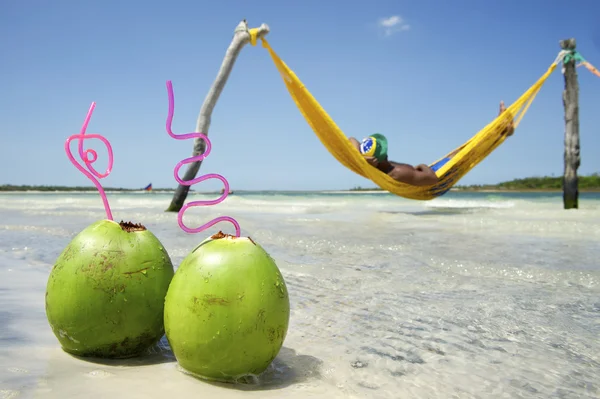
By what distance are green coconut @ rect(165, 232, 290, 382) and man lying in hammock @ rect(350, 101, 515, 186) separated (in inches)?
351

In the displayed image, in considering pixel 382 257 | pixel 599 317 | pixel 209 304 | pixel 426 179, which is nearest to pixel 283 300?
pixel 209 304

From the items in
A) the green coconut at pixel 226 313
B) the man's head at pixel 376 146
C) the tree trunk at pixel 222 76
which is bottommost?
the green coconut at pixel 226 313

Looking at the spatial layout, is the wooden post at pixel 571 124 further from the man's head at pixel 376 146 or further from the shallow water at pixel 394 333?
the shallow water at pixel 394 333

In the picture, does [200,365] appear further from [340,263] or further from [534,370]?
[340,263]

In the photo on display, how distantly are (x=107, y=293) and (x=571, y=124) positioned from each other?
13.0 m

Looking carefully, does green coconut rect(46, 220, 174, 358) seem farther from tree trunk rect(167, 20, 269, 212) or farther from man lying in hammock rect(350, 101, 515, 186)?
man lying in hammock rect(350, 101, 515, 186)

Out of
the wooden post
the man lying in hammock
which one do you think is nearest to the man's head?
the man lying in hammock

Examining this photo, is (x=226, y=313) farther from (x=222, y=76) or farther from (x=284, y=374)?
(x=222, y=76)

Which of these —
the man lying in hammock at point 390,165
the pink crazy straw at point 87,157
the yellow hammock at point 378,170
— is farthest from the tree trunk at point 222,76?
the pink crazy straw at point 87,157

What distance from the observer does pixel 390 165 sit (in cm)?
1081

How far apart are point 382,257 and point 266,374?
3126mm

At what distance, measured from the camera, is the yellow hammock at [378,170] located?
989cm

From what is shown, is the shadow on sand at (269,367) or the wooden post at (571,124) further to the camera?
the wooden post at (571,124)

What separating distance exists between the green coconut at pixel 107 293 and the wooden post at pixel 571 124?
12.6m
